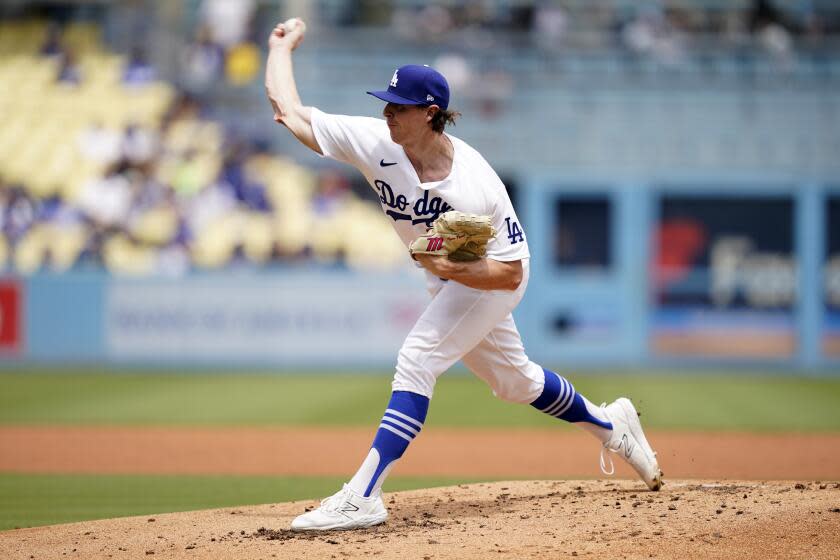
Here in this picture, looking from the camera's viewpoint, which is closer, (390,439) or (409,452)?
(390,439)

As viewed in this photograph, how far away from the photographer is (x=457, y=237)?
4.75 metres

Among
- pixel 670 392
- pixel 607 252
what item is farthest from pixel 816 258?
pixel 670 392

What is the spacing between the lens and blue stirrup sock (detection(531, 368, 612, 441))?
5512 millimetres

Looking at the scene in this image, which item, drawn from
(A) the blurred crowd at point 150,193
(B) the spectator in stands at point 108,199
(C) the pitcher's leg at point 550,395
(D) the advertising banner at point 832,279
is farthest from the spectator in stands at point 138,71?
(C) the pitcher's leg at point 550,395

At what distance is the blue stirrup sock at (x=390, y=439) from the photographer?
194 inches

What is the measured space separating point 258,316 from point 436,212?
11.3 meters

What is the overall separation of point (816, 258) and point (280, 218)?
306 inches

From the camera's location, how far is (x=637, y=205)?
17.5 m

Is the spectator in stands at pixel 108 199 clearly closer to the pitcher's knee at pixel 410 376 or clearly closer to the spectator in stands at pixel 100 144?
the spectator in stands at pixel 100 144

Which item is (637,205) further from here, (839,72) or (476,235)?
(476,235)

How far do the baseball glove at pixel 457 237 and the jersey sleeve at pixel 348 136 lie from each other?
0.51m

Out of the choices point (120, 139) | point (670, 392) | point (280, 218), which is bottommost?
point (670, 392)

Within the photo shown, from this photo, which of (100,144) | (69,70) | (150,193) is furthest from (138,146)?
(69,70)

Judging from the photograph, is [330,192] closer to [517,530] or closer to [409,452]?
[409,452]
